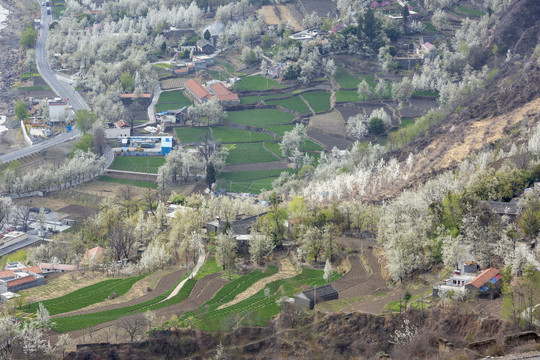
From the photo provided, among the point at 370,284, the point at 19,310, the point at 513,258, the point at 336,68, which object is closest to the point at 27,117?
the point at 336,68

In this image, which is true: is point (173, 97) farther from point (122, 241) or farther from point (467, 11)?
point (122, 241)

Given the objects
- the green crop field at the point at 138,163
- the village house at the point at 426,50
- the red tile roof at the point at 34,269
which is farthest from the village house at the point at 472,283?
the village house at the point at 426,50

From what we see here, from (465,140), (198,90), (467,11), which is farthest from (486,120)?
(467,11)

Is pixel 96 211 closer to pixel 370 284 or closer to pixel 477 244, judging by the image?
pixel 370 284

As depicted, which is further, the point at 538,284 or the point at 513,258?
the point at 513,258

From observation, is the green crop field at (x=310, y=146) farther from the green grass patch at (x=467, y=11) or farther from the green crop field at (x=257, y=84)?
the green grass patch at (x=467, y=11)
